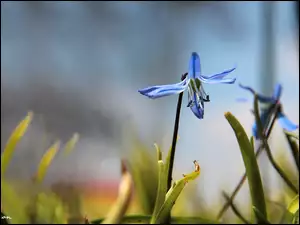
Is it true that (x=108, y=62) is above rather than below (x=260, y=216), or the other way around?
above

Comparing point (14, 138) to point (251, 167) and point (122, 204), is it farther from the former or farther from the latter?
point (251, 167)

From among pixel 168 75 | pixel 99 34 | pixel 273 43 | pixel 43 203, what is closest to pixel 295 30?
pixel 273 43

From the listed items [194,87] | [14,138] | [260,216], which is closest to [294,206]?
[260,216]

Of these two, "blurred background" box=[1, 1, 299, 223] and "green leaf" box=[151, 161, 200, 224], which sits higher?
"blurred background" box=[1, 1, 299, 223]

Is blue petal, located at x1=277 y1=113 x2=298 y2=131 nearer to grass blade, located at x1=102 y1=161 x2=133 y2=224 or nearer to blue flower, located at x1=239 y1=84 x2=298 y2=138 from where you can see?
blue flower, located at x1=239 y1=84 x2=298 y2=138

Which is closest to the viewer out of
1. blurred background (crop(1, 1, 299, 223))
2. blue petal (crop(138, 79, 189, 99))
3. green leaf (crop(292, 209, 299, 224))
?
blue petal (crop(138, 79, 189, 99))

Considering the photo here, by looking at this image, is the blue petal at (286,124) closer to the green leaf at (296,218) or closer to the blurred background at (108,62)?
the green leaf at (296,218)

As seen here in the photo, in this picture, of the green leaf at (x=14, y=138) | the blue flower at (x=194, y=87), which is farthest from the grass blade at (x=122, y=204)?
the blue flower at (x=194, y=87)

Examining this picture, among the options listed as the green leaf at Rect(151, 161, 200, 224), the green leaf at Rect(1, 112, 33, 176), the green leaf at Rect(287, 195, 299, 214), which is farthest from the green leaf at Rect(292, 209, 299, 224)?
the green leaf at Rect(1, 112, 33, 176)
